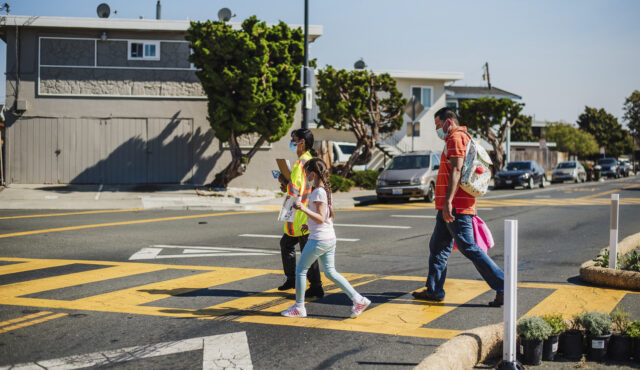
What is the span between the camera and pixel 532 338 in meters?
4.52

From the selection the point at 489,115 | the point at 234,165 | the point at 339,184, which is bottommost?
the point at 339,184

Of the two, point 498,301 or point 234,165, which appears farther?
point 234,165

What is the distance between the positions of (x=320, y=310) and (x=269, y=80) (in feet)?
49.9

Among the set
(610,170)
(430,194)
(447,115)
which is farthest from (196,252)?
(610,170)

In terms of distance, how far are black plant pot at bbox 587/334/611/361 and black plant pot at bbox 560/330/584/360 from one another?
7 cm

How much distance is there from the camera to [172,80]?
2386cm

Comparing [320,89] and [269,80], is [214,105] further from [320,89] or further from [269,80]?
[320,89]

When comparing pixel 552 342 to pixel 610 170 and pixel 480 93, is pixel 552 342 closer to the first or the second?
pixel 610 170

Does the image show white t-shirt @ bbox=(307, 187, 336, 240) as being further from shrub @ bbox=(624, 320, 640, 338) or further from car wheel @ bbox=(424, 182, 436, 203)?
car wheel @ bbox=(424, 182, 436, 203)

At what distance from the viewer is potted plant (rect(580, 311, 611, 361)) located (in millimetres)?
4668

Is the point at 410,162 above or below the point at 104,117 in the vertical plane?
below

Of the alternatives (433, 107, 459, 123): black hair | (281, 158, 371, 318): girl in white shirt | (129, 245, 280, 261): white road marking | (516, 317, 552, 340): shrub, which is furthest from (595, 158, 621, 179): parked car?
(516, 317, 552, 340): shrub

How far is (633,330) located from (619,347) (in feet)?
0.55

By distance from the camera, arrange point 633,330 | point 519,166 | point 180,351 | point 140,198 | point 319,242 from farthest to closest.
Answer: point 519,166, point 140,198, point 319,242, point 180,351, point 633,330
